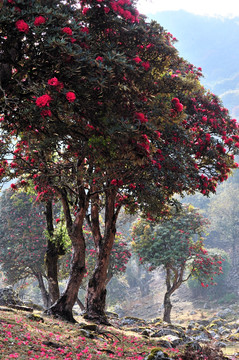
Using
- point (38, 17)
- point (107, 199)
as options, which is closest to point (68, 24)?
point (38, 17)

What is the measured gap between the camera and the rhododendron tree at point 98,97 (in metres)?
5.29

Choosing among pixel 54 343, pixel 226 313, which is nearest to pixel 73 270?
pixel 54 343

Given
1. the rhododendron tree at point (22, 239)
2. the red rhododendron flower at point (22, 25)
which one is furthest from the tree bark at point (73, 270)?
the rhododendron tree at point (22, 239)

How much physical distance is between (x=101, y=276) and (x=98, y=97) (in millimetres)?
8103

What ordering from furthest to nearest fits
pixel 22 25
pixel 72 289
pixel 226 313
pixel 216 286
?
1. pixel 216 286
2. pixel 226 313
3. pixel 72 289
4. pixel 22 25

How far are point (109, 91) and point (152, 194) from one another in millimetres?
4756

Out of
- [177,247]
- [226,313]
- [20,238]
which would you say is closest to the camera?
[177,247]

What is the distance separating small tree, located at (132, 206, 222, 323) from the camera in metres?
22.1

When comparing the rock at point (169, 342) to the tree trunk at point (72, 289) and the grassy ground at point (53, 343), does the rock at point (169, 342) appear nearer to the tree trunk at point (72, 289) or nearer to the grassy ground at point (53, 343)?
the grassy ground at point (53, 343)

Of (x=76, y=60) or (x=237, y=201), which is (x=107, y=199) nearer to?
(x=76, y=60)

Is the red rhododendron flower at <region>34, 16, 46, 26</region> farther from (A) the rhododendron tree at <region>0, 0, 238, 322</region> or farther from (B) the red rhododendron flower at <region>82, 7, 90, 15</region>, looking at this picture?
(B) the red rhododendron flower at <region>82, 7, 90, 15</region>

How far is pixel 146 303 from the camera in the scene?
43719 millimetres

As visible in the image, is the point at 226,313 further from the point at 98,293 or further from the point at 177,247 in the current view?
the point at 98,293

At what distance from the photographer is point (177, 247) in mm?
22266
